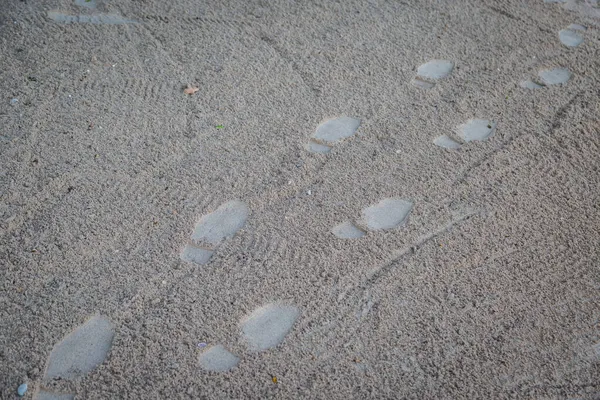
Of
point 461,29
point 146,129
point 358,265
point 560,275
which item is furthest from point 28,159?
point 461,29

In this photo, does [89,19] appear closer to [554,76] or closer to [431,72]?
[431,72]

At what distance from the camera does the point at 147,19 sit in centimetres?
379

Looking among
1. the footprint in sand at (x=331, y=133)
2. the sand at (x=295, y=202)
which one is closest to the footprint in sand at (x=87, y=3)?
the sand at (x=295, y=202)

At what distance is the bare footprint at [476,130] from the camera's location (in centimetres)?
298

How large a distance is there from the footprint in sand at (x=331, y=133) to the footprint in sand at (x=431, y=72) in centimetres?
54

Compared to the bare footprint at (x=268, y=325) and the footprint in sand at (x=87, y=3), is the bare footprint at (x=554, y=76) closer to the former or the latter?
the bare footprint at (x=268, y=325)

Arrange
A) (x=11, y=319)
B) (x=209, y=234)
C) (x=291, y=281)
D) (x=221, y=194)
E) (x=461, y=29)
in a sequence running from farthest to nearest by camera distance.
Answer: (x=461, y=29), (x=221, y=194), (x=209, y=234), (x=291, y=281), (x=11, y=319)

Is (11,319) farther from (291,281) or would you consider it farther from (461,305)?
(461,305)

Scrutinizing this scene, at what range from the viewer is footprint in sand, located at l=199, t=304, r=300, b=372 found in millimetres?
2004

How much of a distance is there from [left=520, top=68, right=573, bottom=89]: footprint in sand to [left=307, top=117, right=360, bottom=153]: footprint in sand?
1.05 m

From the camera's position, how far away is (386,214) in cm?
256

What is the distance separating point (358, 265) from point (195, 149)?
3.41 feet

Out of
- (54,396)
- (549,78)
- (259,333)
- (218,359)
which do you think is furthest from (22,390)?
(549,78)

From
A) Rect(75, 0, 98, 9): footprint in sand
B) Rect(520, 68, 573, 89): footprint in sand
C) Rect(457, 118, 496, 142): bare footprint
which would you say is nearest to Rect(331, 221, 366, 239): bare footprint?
Rect(457, 118, 496, 142): bare footprint
